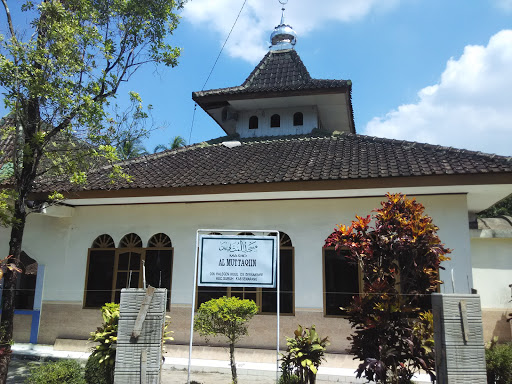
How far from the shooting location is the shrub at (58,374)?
578 centimetres

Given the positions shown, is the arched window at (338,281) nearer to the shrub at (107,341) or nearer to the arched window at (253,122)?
the shrub at (107,341)

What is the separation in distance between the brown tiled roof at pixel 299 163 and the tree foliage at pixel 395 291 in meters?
2.72

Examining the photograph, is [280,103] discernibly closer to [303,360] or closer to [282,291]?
[282,291]

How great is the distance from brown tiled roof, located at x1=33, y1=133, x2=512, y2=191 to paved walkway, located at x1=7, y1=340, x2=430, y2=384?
373 centimetres

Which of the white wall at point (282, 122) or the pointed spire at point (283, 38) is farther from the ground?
the pointed spire at point (283, 38)

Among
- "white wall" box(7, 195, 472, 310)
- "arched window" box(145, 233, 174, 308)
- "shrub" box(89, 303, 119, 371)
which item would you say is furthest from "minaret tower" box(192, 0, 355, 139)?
"shrub" box(89, 303, 119, 371)

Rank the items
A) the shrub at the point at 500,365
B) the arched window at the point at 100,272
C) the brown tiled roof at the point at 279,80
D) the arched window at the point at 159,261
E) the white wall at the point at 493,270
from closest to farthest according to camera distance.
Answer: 1. the shrub at the point at 500,365
2. the arched window at the point at 159,261
3. the arched window at the point at 100,272
4. the white wall at the point at 493,270
5. the brown tiled roof at the point at 279,80

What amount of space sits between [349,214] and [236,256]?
12.3 ft

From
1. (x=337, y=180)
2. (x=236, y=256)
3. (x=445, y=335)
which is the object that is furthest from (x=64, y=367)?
(x=337, y=180)

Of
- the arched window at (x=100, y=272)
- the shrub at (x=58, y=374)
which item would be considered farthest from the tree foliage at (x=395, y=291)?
the arched window at (x=100, y=272)

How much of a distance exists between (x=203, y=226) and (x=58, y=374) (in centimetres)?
475

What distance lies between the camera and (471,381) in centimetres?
478

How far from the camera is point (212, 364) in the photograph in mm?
8898

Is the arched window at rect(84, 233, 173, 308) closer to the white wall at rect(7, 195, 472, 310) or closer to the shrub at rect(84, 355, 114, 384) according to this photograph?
the white wall at rect(7, 195, 472, 310)
